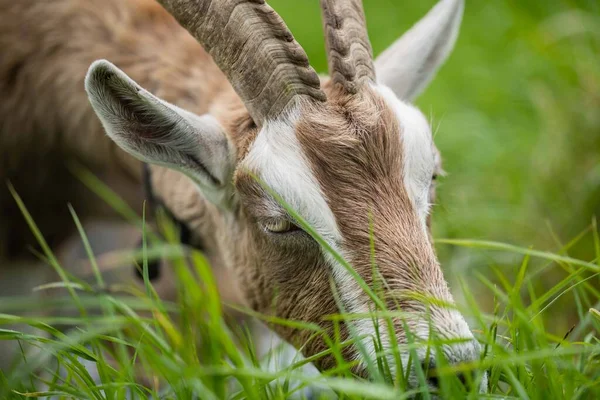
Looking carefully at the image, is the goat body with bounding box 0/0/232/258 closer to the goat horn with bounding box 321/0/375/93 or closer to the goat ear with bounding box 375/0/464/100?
the goat ear with bounding box 375/0/464/100

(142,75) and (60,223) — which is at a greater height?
(142,75)

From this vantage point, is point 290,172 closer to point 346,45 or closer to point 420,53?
point 346,45

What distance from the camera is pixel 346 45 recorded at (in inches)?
131

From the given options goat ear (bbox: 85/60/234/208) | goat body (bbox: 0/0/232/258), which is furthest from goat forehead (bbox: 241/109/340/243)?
goat body (bbox: 0/0/232/258)

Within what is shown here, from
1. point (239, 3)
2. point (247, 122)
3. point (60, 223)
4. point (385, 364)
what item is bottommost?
point (60, 223)

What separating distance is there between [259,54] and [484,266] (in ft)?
8.63

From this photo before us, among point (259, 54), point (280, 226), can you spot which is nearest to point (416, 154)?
point (280, 226)

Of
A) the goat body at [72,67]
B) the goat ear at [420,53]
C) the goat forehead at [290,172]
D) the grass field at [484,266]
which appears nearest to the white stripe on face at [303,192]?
the goat forehead at [290,172]

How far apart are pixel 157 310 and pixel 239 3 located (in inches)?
50.2

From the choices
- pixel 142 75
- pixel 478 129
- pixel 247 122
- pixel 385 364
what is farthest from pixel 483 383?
pixel 478 129

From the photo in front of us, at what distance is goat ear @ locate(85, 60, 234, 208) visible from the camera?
10.3 ft

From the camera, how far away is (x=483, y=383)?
111 inches

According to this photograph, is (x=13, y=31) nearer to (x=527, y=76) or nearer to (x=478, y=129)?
(x=478, y=129)

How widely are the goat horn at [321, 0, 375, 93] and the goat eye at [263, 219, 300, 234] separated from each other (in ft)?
1.99
